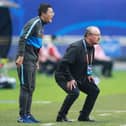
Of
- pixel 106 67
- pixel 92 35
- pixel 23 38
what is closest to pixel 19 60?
pixel 23 38

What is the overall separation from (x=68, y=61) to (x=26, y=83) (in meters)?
0.78

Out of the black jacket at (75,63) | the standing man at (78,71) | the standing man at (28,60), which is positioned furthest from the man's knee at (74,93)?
the standing man at (28,60)

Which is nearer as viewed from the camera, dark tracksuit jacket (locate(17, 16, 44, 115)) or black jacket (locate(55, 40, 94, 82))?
black jacket (locate(55, 40, 94, 82))

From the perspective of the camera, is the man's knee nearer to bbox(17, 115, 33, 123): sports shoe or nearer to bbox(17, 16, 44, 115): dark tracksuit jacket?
bbox(17, 16, 44, 115): dark tracksuit jacket

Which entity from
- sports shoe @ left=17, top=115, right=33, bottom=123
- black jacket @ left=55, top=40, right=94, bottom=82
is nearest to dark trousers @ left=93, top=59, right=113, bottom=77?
black jacket @ left=55, top=40, right=94, bottom=82

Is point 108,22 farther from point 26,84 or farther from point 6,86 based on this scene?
point 26,84

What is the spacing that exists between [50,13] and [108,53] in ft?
63.0

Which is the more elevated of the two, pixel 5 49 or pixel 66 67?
pixel 66 67

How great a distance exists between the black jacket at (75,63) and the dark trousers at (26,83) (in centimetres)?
42

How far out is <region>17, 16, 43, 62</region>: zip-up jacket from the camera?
1167 cm

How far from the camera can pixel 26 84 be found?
38.4 feet

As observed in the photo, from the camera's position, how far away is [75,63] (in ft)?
38.2

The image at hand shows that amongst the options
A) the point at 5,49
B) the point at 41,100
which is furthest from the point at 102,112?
the point at 5,49

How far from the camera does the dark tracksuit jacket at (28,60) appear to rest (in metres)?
11.7
